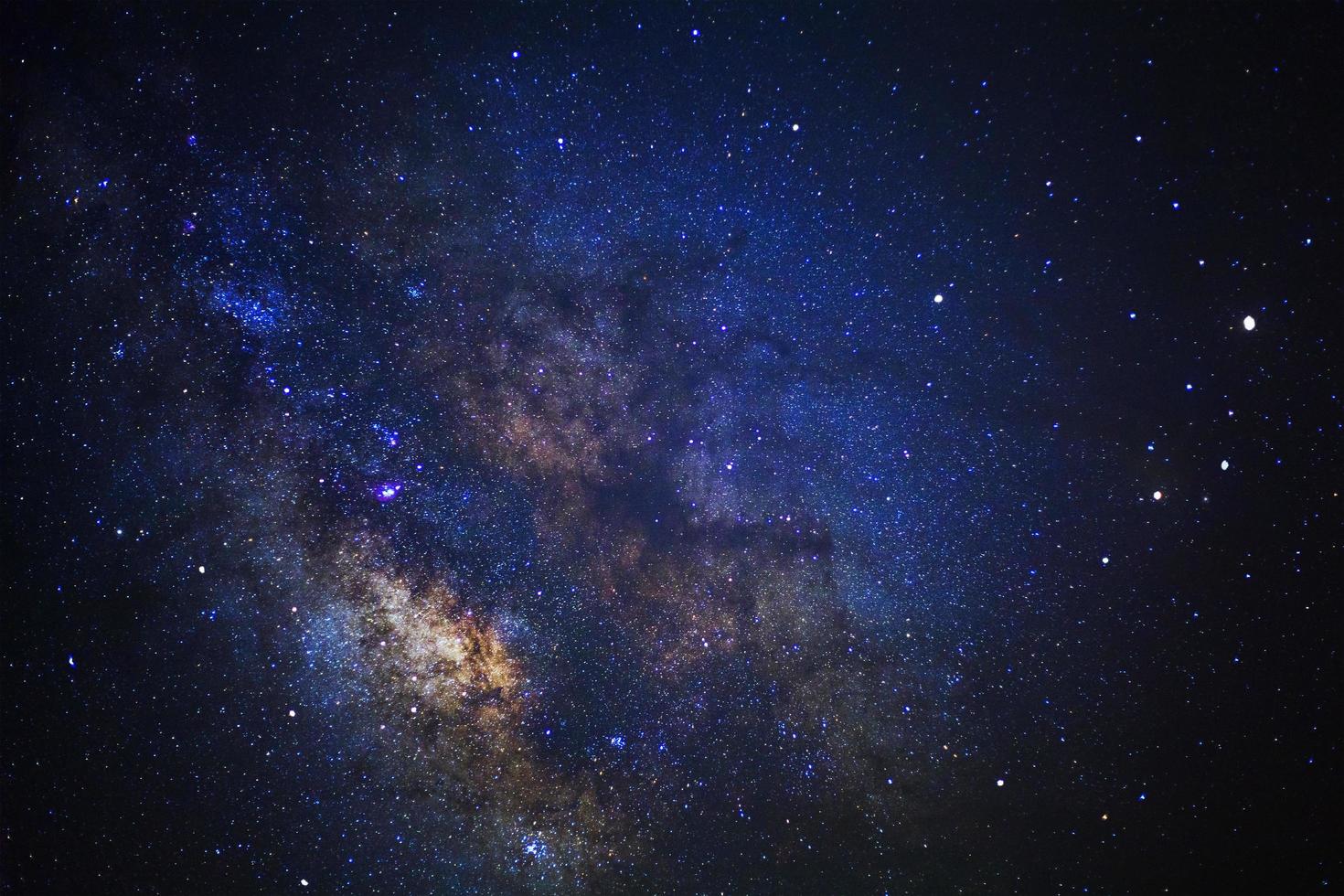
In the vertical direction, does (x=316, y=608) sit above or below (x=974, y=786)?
above

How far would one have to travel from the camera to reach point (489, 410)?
6.96ft

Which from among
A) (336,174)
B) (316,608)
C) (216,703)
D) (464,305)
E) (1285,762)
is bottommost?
(1285,762)

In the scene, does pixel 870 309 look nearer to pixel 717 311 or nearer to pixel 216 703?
pixel 717 311

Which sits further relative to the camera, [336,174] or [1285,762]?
[1285,762]

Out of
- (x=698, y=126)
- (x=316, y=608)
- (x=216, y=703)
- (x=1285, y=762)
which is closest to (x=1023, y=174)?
(x=698, y=126)

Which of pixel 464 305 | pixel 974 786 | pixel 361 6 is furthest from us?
pixel 974 786

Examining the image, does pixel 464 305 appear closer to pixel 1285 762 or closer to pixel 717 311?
pixel 717 311

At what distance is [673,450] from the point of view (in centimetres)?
219

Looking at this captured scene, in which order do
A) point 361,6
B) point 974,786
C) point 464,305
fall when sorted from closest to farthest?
1. point 361,6
2. point 464,305
3. point 974,786

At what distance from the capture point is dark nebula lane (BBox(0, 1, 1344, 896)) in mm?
1914

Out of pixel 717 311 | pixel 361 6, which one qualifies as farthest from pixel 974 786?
pixel 361 6

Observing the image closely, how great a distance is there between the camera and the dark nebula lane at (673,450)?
1914mm

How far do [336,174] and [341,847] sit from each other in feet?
9.71

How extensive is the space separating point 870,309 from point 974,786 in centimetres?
228
